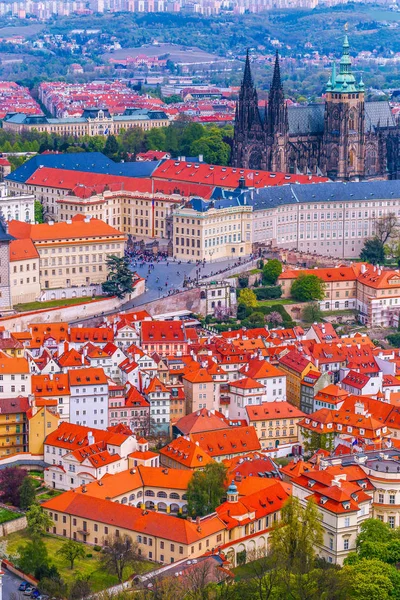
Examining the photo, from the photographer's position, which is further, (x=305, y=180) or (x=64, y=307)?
(x=305, y=180)

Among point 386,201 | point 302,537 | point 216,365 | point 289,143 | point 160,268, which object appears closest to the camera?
point 302,537

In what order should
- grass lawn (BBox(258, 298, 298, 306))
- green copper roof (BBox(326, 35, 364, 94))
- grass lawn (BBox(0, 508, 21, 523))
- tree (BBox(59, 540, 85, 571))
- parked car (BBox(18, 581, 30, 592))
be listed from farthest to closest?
1. green copper roof (BBox(326, 35, 364, 94))
2. grass lawn (BBox(258, 298, 298, 306))
3. grass lawn (BBox(0, 508, 21, 523))
4. tree (BBox(59, 540, 85, 571))
5. parked car (BBox(18, 581, 30, 592))

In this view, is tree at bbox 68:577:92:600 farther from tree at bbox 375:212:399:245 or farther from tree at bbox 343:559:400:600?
tree at bbox 375:212:399:245

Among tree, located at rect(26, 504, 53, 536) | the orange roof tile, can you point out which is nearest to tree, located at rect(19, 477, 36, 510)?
tree, located at rect(26, 504, 53, 536)

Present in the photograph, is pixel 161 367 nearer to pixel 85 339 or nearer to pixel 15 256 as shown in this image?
pixel 85 339

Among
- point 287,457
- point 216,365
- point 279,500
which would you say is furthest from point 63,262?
point 279,500

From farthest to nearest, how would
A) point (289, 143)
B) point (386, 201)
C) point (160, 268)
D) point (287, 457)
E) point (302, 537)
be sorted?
point (289, 143)
point (386, 201)
point (160, 268)
point (287, 457)
point (302, 537)

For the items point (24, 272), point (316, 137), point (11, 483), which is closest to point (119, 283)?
point (24, 272)
